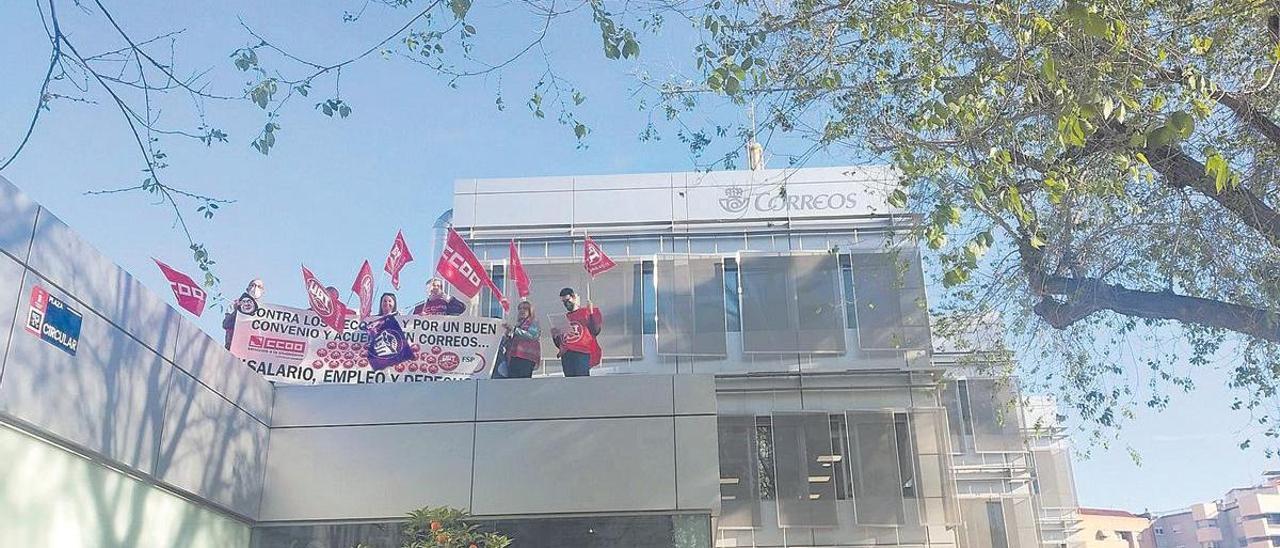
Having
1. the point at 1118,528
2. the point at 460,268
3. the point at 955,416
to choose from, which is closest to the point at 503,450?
the point at 460,268

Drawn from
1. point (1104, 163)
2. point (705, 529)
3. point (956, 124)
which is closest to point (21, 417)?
point (705, 529)

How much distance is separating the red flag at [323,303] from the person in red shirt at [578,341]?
2481mm

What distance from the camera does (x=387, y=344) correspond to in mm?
10945

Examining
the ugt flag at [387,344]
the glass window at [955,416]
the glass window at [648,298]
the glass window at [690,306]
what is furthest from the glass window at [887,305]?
the ugt flag at [387,344]

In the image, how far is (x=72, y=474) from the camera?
22.6ft

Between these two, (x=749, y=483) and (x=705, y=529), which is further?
(x=749, y=483)

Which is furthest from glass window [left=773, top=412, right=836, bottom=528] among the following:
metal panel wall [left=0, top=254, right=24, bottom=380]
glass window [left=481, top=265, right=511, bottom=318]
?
metal panel wall [left=0, top=254, right=24, bottom=380]

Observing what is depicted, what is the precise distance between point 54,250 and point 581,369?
19.2 feet

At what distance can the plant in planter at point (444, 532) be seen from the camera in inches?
340

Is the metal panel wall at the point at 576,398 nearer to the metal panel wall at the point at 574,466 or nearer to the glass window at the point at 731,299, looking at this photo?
the metal panel wall at the point at 574,466

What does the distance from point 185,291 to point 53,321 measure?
5870mm

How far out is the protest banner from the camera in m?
10.8

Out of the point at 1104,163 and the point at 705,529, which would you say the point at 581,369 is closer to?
the point at 705,529

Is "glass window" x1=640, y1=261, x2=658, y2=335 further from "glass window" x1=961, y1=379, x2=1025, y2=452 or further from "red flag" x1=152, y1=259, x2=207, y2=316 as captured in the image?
"red flag" x1=152, y1=259, x2=207, y2=316
